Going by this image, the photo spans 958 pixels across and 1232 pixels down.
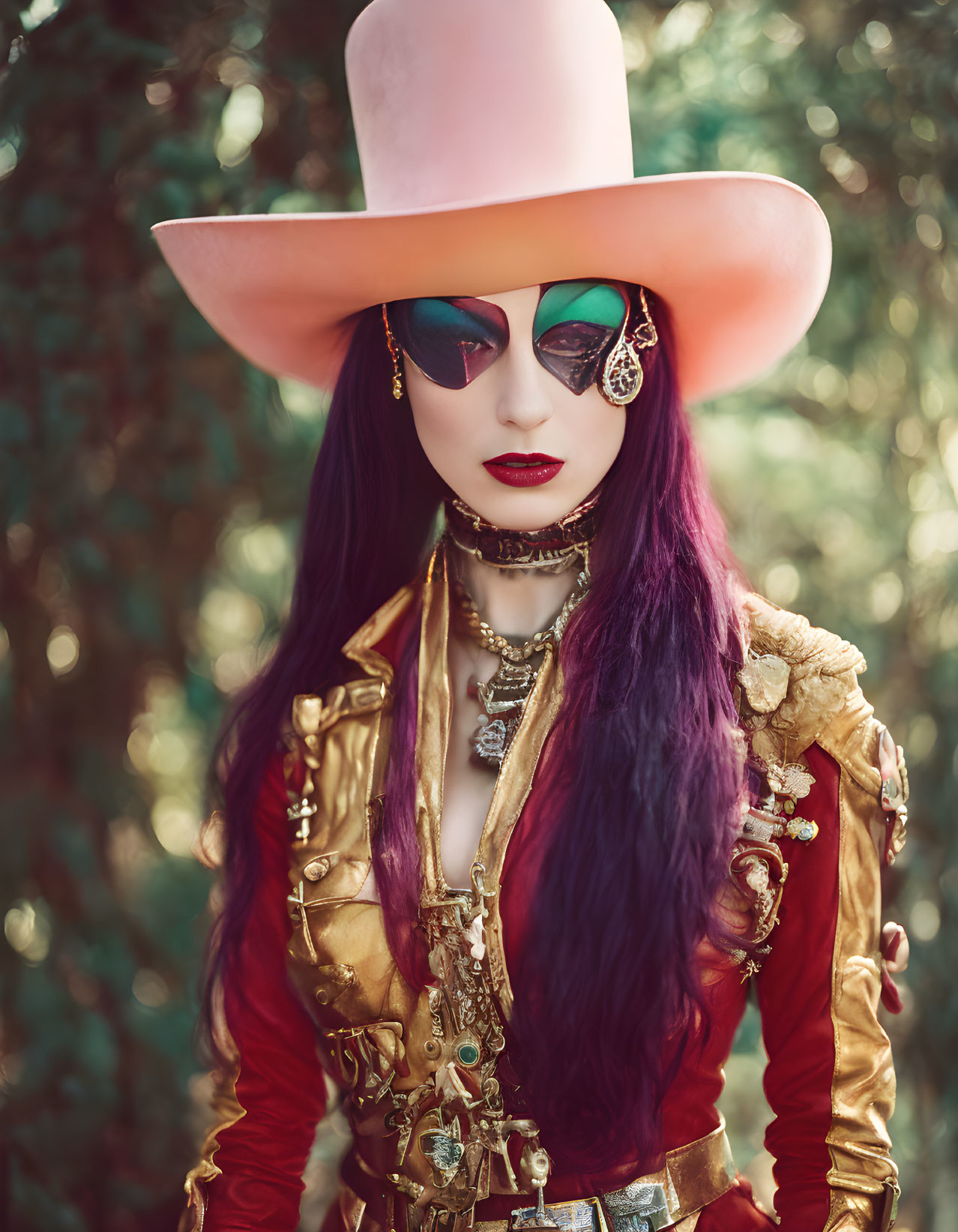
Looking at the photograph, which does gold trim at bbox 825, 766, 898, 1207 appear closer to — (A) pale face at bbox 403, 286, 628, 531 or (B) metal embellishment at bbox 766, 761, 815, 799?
(B) metal embellishment at bbox 766, 761, 815, 799

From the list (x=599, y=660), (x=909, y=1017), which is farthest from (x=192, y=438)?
(x=909, y=1017)

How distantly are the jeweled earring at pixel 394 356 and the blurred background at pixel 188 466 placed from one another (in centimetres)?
97

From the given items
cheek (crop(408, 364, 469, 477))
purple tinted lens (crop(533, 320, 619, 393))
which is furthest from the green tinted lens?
cheek (crop(408, 364, 469, 477))

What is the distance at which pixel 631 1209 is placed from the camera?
52.3 inches

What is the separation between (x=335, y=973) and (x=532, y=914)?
275mm

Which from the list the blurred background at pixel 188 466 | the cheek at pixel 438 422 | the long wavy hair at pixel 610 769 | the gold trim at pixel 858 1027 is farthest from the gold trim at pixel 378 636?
the blurred background at pixel 188 466

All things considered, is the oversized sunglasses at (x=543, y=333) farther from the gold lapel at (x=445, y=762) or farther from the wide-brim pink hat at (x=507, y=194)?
the gold lapel at (x=445, y=762)

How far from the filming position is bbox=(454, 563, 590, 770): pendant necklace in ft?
4.83

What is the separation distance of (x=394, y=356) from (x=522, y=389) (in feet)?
0.84

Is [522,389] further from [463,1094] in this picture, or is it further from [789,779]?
[463,1094]

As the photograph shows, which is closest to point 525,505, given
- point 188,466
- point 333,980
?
point 333,980

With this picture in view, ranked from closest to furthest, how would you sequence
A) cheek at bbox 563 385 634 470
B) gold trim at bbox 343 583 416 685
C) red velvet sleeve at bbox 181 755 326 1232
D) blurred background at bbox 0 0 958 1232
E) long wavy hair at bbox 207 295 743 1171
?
long wavy hair at bbox 207 295 743 1171 → cheek at bbox 563 385 634 470 → red velvet sleeve at bbox 181 755 326 1232 → gold trim at bbox 343 583 416 685 → blurred background at bbox 0 0 958 1232

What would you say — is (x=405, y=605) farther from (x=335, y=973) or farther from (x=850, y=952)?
(x=850, y=952)

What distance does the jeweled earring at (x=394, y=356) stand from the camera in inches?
59.7
